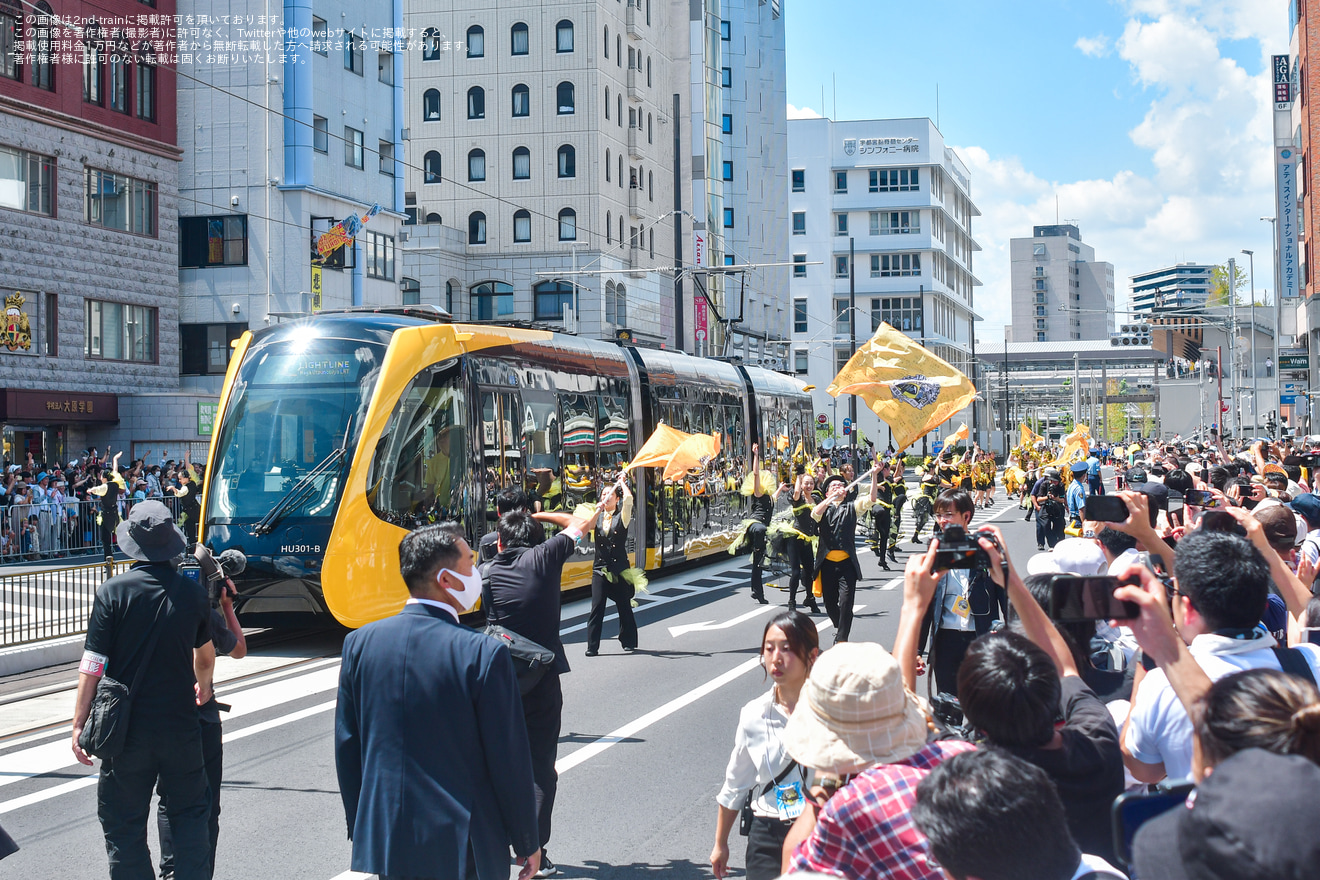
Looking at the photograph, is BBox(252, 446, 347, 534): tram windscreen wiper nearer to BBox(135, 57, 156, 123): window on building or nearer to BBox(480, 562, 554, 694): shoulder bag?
BBox(480, 562, 554, 694): shoulder bag

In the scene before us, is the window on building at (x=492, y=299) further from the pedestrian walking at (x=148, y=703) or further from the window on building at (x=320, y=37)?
the pedestrian walking at (x=148, y=703)

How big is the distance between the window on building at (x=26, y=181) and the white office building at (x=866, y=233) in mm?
62805

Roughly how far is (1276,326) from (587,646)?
43532 mm

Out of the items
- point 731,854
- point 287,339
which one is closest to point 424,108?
point 287,339

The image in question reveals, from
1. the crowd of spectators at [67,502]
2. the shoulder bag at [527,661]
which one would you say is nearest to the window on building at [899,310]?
the crowd of spectators at [67,502]

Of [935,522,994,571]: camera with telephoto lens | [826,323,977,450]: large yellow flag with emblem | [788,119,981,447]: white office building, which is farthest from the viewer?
[788,119,981,447]: white office building

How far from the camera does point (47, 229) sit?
30.3 metres

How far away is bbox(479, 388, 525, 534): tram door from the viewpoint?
1405 cm

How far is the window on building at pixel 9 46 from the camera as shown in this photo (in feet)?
95.4

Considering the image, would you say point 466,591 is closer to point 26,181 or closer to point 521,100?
point 26,181

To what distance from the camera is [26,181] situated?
29.8 meters

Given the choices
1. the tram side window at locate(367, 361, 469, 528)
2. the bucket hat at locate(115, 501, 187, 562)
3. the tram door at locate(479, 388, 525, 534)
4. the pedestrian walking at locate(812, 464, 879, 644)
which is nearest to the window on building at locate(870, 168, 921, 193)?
the tram door at locate(479, 388, 525, 534)

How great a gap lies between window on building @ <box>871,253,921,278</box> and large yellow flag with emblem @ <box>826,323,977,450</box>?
86549 millimetres

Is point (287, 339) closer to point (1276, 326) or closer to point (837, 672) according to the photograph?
point (837, 672)
